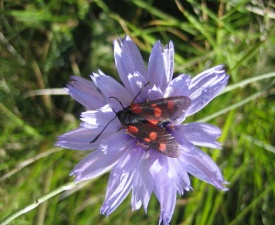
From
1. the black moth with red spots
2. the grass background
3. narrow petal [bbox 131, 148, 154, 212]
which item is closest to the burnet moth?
the black moth with red spots

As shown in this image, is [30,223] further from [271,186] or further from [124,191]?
[271,186]

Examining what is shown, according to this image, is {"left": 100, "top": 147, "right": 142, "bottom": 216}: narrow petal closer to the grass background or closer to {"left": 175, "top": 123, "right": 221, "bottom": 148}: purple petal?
{"left": 175, "top": 123, "right": 221, "bottom": 148}: purple petal

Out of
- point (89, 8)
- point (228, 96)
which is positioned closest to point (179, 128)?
point (228, 96)

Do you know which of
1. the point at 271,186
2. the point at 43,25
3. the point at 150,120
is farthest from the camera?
the point at 43,25

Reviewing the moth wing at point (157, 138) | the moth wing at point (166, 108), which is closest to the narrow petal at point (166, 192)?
the moth wing at point (157, 138)

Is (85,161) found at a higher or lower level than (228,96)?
higher

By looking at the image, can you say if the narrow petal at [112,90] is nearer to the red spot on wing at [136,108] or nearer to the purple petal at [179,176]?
the red spot on wing at [136,108]
